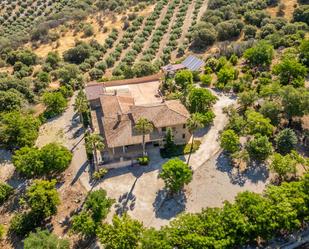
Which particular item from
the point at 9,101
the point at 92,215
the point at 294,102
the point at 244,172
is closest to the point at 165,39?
the point at 9,101

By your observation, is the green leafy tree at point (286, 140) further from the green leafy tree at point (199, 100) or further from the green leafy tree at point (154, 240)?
the green leafy tree at point (154, 240)

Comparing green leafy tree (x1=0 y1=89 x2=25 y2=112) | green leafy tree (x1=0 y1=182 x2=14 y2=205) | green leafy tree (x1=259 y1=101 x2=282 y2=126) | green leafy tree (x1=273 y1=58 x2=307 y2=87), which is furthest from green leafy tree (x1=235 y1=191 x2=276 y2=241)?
green leafy tree (x1=0 y1=89 x2=25 y2=112)

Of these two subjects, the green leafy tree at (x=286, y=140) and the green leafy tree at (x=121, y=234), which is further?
the green leafy tree at (x=286, y=140)

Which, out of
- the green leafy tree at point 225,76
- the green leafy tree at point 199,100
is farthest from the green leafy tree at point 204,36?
the green leafy tree at point 199,100

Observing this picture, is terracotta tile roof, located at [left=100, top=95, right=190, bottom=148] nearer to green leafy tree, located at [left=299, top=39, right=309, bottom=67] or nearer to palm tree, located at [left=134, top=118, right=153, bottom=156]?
palm tree, located at [left=134, top=118, right=153, bottom=156]

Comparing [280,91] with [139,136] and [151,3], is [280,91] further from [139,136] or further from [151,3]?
[151,3]

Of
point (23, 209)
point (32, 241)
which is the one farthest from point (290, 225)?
point (23, 209)
